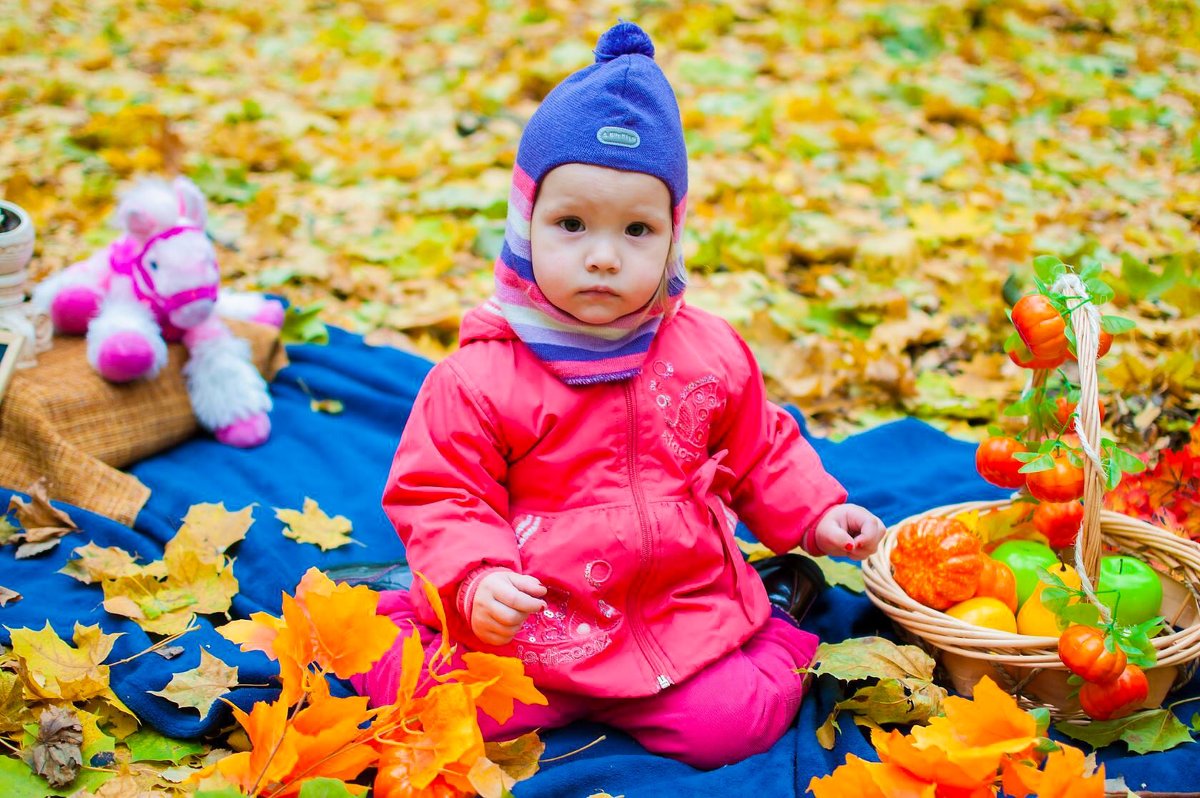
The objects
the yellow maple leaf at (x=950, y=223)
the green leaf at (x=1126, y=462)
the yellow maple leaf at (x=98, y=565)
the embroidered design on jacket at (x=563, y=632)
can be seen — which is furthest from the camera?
the yellow maple leaf at (x=950, y=223)

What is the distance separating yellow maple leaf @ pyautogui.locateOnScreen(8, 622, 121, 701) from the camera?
188cm

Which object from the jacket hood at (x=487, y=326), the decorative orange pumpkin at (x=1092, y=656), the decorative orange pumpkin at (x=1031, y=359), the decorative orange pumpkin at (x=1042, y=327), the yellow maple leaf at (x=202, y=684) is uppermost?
the decorative orange pumpkin at (x=1042, y=327)

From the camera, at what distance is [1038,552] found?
2.13 metres

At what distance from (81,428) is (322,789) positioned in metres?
1.50

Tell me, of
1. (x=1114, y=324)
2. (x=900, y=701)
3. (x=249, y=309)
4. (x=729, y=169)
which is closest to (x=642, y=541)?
(x=900, y=701)

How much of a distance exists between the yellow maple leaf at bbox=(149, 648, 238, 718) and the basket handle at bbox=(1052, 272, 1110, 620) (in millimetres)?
1510

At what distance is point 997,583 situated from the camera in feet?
6.62

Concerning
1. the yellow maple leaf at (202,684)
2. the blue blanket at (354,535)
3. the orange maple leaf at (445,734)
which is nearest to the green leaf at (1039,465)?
the blue blanket at (354,535)

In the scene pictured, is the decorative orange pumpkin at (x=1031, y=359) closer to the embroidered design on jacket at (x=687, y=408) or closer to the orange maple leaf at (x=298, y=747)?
the embroidered design on jacket at (x=687, y=408)

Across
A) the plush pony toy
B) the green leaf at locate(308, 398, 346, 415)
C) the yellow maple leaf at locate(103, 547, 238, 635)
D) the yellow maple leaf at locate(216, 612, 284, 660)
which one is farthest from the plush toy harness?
the yellow maple leaf at locate(216, 612, 284, 660)

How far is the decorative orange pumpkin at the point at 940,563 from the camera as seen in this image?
77.1 inches

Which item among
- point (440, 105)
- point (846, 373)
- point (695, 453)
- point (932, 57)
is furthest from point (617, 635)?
point (932, 57)

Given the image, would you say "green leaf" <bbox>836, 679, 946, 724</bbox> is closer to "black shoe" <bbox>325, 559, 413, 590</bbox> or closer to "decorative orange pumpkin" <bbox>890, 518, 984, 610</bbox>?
"decorative orange pumpkin" <bbox>890, 518, 984, 610</bbox>

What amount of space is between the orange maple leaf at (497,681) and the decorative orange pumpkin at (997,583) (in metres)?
0.91
